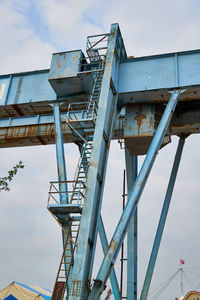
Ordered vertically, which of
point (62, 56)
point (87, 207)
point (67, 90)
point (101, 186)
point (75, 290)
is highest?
point (62, 56)

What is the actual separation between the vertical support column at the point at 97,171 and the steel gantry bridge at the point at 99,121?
29 millimetres

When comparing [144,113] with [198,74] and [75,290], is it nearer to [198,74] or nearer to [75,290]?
[198,74]

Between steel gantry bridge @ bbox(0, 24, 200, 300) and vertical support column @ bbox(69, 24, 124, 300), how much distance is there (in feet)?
0.09

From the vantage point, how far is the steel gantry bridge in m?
10.6

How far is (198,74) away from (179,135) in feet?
11.3

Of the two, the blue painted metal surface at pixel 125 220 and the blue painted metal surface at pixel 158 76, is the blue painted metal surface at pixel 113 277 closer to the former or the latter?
the blue painted metal surface at pixel 125 220

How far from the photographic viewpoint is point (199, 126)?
15.1 m

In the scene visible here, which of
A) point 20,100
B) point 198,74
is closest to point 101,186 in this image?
point 198,74

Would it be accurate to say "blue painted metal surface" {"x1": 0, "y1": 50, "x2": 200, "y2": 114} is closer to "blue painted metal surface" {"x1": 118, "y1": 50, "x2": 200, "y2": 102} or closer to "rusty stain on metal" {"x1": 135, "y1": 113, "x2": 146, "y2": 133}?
"blue painted metal surface" {"x1": 118, "y1": 50, "x2": 200, "y2": 102}

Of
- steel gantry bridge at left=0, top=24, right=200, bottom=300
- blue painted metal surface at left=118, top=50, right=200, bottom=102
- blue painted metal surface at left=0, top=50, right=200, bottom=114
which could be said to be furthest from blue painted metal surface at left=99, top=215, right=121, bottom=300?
blue painted metal surface at left=118, top=50, right=200, bottom=102

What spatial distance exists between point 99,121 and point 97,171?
6.18ft

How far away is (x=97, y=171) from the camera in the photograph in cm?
1115

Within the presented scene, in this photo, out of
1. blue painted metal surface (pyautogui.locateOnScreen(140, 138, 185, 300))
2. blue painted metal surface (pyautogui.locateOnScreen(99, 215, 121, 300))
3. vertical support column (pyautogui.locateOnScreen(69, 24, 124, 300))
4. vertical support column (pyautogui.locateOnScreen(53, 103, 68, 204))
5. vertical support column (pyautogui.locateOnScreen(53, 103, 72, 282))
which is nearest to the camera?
vertical support column (pyautogui.locateOnScreen(69, 24, 124, 300))

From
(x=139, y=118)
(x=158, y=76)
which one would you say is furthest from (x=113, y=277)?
(x=158, y=76)
